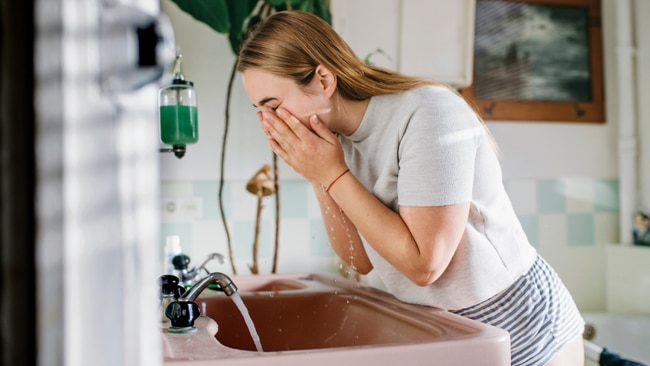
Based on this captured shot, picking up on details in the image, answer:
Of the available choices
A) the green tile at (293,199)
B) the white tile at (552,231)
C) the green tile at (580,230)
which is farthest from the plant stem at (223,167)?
the green tile at (580,230)

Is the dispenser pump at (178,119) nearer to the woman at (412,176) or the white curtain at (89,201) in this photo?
the woman at (412,176)

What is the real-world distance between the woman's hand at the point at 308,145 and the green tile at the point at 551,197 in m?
1.62

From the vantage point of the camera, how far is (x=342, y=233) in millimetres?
1183

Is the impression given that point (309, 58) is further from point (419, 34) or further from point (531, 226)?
point (531, 226)

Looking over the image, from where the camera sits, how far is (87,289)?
0.23 meters

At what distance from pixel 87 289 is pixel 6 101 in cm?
7

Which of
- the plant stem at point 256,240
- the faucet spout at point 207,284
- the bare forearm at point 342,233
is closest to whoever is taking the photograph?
the faucet spout at point 207,284

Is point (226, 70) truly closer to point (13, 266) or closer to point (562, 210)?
point (562, 210)

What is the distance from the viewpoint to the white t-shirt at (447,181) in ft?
2.91

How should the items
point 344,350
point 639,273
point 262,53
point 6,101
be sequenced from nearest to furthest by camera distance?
point 6,101 → point 344,350 → point 262,53 → point 639,273

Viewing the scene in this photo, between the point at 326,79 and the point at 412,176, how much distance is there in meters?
0.25

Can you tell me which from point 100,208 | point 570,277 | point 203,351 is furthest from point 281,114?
point 570,277

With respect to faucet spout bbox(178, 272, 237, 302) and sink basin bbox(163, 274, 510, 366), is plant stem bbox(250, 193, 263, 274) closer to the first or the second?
sink basin bbox(163, 274, 510, 366)

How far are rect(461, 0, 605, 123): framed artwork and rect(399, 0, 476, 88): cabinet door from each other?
0.23 meters
